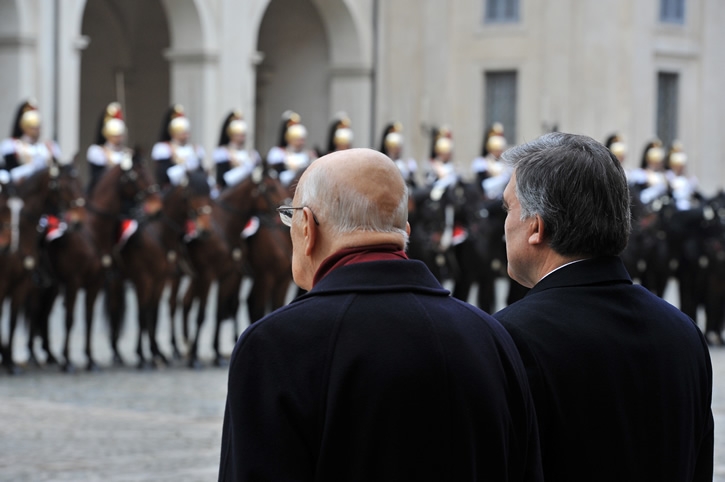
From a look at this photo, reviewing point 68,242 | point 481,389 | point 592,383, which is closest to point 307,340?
point 481,389

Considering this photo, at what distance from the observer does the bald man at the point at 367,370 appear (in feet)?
8.19

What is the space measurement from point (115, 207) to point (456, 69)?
17641 millimetres

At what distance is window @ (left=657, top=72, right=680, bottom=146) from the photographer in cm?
3094

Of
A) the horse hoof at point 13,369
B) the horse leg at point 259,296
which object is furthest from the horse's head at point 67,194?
the horse leg at point 259,296

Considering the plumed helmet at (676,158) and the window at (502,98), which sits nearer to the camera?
the plumed helmet at (676,158)

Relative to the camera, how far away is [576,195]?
3.00 meters

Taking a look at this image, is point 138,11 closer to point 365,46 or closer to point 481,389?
point 365,46

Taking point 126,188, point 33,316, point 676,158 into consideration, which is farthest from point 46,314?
point 676,158

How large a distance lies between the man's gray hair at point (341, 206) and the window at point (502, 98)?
27841mm

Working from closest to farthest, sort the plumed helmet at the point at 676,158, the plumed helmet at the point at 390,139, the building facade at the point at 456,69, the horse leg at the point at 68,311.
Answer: the horse leg at the point at 68,311 → the plumed helmet at the point at 390,139 → the plumed helmet at the point at 676,158 → the building facade at the point at 456,69

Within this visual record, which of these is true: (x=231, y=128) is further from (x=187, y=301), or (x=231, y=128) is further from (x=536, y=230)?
(x=536, y=230)

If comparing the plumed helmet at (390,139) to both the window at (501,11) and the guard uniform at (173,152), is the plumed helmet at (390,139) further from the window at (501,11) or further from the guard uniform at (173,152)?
the window at (501,11)

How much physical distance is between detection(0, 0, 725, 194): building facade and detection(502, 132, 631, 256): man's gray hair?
24088 mm

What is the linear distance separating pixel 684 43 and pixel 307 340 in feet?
97.7
